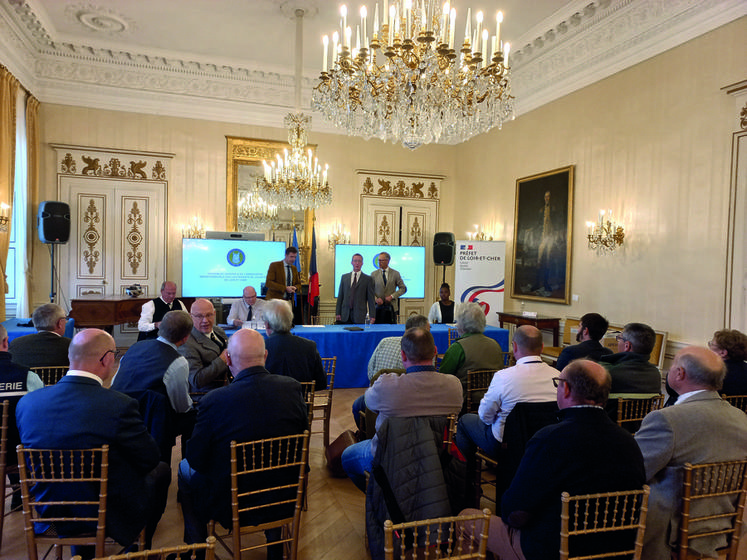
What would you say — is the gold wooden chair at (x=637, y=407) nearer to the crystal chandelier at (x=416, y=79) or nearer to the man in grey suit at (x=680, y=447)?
the man in grey suit at (x=680, y=447)

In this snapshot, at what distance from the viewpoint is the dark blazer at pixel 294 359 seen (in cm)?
355

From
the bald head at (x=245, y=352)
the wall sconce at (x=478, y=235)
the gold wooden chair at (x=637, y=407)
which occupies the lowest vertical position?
the gold wooden chair at (x=637, y=407)

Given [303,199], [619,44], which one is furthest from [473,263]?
[619,44]

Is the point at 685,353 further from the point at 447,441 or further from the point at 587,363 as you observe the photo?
the point at 447,441

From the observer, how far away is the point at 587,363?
196 centimetres

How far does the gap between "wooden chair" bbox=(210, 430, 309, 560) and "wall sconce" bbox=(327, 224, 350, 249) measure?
7.79 m

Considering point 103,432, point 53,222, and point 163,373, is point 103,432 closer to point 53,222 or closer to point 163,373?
point 163,373

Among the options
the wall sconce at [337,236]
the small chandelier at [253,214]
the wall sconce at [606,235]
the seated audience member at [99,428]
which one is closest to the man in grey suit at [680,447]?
the seated audience member at [99,428]

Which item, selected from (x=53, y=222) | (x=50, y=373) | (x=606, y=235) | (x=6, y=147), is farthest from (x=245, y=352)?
(x=53, y=222)

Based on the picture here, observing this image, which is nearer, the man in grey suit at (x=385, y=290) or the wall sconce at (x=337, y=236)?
the man in grey suit at (x=385, y=290)

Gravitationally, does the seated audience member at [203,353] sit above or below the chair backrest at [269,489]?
above

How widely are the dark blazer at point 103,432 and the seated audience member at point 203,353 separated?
3.67 ft

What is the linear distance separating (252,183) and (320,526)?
25.2 feet

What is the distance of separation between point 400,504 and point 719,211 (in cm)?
521
